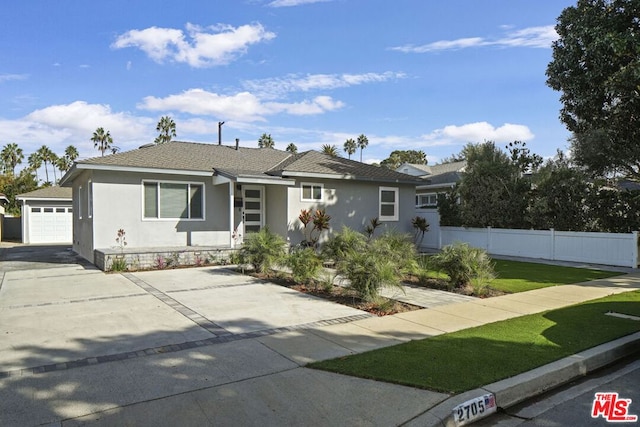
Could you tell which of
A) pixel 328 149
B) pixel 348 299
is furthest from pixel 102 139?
pixel 348 299

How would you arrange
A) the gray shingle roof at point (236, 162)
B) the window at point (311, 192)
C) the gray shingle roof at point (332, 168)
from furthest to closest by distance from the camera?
the window at point (311, 192)
the gray shingle roof at point (332, 168)
the gray shingle roof at point (236, 162)

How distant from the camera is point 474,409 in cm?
382

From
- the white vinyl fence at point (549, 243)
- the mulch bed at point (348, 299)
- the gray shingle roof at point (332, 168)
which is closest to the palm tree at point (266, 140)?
the gray shingle roof at point (332, 168)

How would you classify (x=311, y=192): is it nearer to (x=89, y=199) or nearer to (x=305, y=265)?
(x=305, y=265)

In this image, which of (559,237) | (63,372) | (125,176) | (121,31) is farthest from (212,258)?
(559,237)

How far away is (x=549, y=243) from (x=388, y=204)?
649 cm

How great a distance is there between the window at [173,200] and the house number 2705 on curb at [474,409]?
41.9 ft

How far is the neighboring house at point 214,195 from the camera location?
13.8 m

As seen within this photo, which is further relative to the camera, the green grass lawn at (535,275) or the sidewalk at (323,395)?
the green grass lawn at (535,275)

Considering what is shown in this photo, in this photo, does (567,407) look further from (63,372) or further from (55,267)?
(55,267)

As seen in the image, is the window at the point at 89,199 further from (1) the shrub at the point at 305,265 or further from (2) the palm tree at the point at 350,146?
(2) the palm tree at the point at 350,146

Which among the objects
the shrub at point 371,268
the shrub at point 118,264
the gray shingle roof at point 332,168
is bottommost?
the shrub at point 118,264

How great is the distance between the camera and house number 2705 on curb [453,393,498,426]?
3.70 m

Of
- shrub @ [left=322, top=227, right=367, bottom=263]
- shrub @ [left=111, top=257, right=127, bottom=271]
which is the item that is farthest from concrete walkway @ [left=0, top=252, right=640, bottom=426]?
shrub @ [left=111, top=257, right=127, bottom=271]
